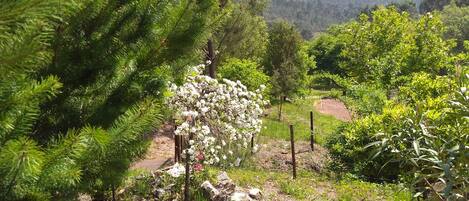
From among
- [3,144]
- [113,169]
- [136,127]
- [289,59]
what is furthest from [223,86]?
[289,59]

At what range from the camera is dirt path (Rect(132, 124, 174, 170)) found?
1282 cm

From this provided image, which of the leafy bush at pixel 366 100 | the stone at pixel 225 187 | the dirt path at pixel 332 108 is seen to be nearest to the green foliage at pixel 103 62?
the stone at pixel 225 187

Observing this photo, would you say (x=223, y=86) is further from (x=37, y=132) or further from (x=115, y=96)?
(x=37, y=132)

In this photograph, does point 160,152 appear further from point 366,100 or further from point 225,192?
point 225,192

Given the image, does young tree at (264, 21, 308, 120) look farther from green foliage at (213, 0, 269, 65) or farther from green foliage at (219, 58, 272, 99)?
green foliage at (219, 58, 272, 99)

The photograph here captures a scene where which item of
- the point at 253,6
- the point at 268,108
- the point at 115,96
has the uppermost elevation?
the point at 253,6

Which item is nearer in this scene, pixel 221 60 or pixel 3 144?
pixel 3 144

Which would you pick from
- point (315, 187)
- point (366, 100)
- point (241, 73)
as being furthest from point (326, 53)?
point (315, 187)

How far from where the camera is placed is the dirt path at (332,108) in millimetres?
30673

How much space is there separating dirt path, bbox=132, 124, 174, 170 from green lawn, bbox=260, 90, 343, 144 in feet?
13.4

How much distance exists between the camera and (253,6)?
32438 mm

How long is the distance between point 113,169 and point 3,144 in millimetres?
2451

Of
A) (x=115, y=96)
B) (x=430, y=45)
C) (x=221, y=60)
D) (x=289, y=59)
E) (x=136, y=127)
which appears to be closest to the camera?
(x=136, y=127)

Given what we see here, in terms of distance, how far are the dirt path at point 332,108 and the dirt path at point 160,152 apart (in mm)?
15285
